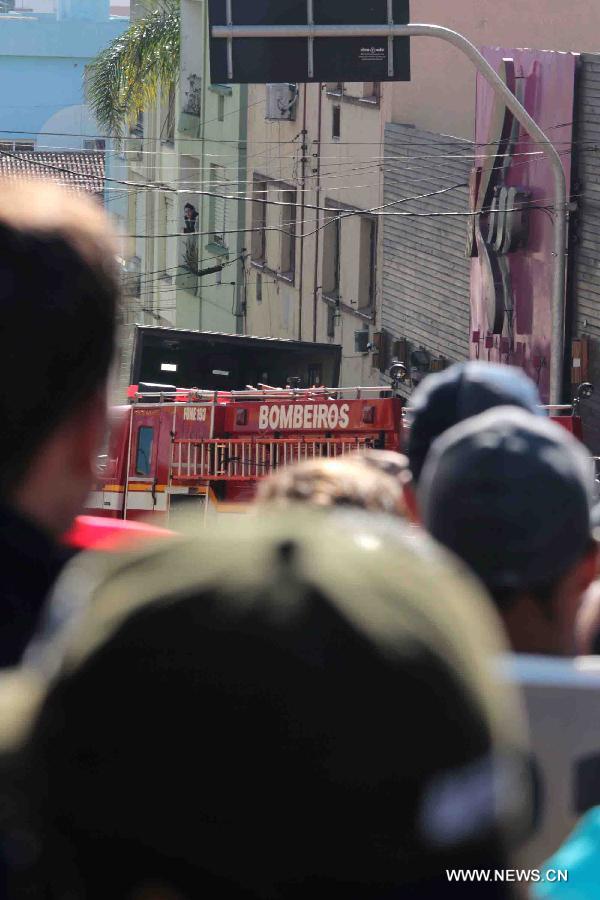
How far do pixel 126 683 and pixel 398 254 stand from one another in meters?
26.7

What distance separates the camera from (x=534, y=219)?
22734 mm

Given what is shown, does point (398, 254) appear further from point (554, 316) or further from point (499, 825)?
point (499, 825)

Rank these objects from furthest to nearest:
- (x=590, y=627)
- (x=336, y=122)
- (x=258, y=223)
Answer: (x=258, y=223), (x=336, y=122), (x=590, y=627)

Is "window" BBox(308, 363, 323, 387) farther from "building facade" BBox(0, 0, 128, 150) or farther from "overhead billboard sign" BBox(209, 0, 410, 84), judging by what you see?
"building facade" BBox(0, 0, 128, 150)

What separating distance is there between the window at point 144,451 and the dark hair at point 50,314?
16099mm

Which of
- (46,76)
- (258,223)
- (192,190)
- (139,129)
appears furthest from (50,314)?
(46,76)

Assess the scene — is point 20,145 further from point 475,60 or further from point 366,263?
point 475,60

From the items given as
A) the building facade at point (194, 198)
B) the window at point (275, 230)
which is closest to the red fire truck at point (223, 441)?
the window at point (275, 230)

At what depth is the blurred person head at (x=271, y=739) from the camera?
995 mm

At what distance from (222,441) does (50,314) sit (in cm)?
1566

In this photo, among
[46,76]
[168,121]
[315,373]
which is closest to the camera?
[315,373]

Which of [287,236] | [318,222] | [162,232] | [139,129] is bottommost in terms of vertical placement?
[162,232]

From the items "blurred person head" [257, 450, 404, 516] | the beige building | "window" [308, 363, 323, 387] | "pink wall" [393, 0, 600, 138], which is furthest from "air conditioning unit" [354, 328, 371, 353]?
"blurred person head" [257, 450, 404, 516]

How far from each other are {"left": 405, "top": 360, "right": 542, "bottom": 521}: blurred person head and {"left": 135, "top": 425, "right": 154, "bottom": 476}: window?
15.0 m
